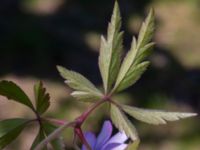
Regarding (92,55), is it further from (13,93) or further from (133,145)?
(133,145)

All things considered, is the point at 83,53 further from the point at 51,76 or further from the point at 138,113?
the point at 138,113

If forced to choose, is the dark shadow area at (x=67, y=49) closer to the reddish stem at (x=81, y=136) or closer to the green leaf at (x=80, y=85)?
the green leaf at (x=80, y=85)

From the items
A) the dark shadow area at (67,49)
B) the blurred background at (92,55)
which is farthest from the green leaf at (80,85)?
the dark shadow area at (67,49)

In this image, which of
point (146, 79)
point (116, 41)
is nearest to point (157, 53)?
point (146, 79)

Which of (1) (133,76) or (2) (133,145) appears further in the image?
(1) (133,76)

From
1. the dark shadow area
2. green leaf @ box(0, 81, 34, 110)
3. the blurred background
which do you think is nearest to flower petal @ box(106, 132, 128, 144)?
green leaf @ box(0, 81, 34, 110)

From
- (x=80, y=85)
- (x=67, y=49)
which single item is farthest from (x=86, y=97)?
(x=67, y=49)
